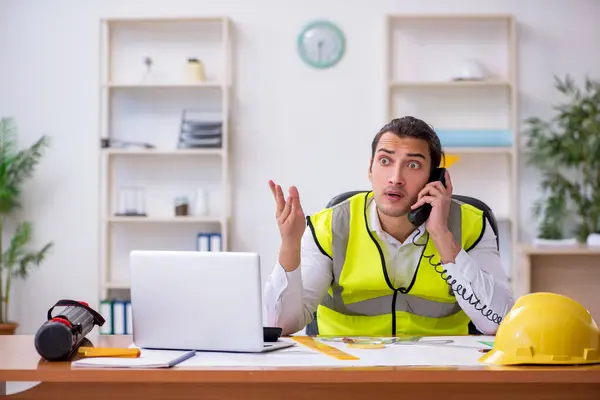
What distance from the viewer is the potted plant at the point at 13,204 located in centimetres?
Result: 508

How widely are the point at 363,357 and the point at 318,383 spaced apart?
7.5 inches

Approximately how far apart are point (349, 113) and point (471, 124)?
72 centimetres

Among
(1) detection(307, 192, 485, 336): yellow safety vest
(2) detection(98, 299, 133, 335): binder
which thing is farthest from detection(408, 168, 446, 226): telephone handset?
(2) detection(98, 299, 133, 335): binder

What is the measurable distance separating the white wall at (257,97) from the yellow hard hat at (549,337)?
11.3 feet

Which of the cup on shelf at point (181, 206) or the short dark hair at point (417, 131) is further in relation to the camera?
the cup on shelf at point (181, 206)

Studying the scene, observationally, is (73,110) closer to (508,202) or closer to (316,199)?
(316,199)

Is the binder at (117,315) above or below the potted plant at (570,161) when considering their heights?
below

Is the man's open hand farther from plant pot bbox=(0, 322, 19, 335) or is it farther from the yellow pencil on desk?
plant pot bbox=(0, 322, 19, 335)

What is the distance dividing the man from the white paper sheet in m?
0.42

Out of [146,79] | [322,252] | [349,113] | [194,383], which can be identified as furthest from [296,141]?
[194,383]

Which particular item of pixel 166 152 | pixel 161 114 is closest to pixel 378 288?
pixel 166 152

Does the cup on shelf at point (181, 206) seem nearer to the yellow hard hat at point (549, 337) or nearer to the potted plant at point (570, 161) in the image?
the potted plant at point (570, 161)

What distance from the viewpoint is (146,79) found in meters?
5.20

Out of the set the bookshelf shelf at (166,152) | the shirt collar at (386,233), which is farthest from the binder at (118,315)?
the shirt collar at (386,233)
